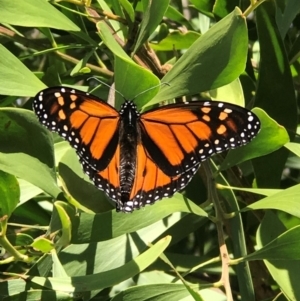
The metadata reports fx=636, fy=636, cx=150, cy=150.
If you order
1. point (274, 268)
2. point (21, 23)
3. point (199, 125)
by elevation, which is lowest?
point (274, 268)

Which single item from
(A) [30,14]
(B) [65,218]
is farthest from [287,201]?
(A) [30,14]

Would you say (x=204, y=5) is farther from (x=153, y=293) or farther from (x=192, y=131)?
(x=153, y=293)

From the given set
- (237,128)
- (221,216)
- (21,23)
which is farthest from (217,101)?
(21,23)

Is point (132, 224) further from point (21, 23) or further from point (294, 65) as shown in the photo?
point (294, 65)

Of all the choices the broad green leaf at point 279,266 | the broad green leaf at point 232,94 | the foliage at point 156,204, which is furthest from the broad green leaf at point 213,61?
the broad green leaf at point 279,266

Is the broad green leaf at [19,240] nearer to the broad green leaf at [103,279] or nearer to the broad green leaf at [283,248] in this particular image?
the broad green leaf at [103,279]

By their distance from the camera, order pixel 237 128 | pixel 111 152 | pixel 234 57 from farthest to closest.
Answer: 1. pixel 111 152
2. pixel 237 128
3. pixel 234 57
